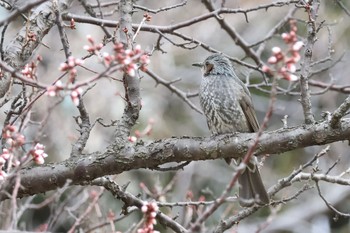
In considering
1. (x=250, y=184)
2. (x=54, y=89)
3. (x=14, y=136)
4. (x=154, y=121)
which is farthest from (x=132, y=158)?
(x=154, y=121)

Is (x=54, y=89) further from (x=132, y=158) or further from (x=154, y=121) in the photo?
(x=154, y=121)

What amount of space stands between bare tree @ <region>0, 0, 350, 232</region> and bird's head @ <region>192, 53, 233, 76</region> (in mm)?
176

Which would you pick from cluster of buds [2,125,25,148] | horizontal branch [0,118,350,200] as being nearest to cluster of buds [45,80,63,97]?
cluster of buds [2,125,25,148]

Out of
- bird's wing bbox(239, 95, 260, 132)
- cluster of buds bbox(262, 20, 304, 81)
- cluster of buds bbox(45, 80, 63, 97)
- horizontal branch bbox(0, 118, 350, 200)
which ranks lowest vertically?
cluster of buds bbox(45, 80, 63, 97)

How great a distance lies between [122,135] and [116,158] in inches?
6.6

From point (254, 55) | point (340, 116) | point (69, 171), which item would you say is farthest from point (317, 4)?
point (69, 171)

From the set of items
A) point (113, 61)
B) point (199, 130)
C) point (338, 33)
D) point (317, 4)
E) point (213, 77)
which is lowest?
point (113, 61)

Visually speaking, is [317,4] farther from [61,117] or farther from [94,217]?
[61,117]

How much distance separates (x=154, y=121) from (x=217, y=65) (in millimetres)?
675

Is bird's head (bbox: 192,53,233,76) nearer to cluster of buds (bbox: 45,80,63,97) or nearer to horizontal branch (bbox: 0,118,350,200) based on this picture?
horizontal branch (bbox: 0,118,350,200)

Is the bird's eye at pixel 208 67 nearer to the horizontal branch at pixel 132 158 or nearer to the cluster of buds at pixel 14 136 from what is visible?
the horizontal branch at pixel 132 158

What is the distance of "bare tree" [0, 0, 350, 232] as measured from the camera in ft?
8.59

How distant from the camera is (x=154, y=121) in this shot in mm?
5270

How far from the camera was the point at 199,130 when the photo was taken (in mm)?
10359
